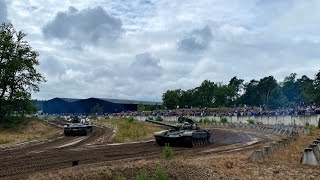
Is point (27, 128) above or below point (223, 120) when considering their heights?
below

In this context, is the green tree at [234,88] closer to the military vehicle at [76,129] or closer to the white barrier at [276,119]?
the white barrier at [276,119]

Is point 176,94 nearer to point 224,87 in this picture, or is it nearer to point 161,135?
point 224,87

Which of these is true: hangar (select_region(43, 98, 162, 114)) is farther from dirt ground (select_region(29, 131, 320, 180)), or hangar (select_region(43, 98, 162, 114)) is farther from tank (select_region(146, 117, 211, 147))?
dirt ground (select_region(29, 131, 320, 180))

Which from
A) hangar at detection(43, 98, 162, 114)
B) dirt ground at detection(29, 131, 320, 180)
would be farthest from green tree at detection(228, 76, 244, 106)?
dirt ground at detection(29, 131, 320, 180)

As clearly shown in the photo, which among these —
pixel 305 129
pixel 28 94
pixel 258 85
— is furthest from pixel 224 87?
pixel 305 129

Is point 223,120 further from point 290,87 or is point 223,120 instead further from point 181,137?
point 290,87

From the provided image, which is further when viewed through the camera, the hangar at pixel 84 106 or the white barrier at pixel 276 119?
the hangar at pixel 84 106

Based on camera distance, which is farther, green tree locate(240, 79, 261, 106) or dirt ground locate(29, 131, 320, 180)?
green tree locate(240, 79, 261, 106)

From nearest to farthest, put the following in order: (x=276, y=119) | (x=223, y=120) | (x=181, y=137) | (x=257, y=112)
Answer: (x=181, y=137)
(x=276, y=119)
(x=257, y=112)
(x=223, y=120)

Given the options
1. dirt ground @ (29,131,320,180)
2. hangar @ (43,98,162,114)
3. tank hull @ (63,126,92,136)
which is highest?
hangar @ (43,98,162,114)

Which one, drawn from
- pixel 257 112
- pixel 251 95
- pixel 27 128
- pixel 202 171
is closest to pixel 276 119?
pixel 257 112

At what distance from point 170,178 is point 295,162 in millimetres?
6698

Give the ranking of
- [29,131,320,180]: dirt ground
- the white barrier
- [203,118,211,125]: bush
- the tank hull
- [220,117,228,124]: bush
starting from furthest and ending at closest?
[203,118,211,125]: bush
[220,117,228,124]: bush
the white barrier
the tank hull
[29,131,320,180]: dirt ground

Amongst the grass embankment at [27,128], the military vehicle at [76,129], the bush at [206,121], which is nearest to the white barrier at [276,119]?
the bush at [206,121]
